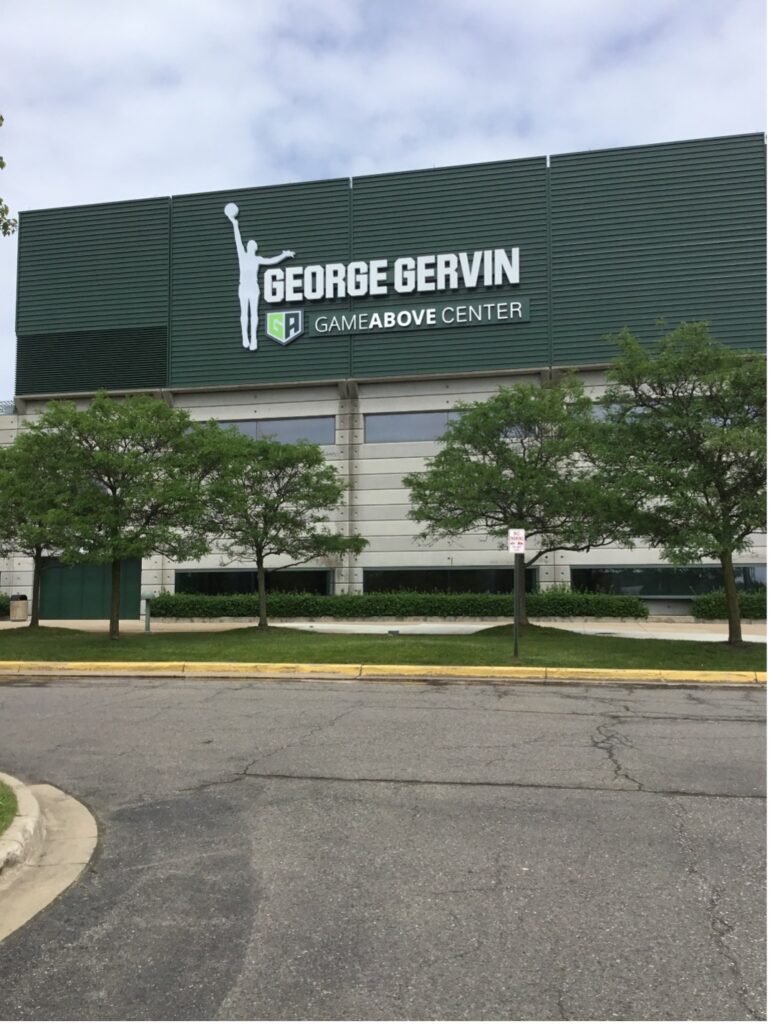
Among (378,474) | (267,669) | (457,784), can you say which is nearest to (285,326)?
(378,474)

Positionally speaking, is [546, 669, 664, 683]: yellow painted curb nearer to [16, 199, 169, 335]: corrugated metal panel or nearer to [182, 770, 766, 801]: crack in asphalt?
[182, 770, 766, 801]: crack in asphalt

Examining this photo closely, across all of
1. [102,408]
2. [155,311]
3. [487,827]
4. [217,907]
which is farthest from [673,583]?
[217,907]

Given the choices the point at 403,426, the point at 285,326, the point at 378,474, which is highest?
the point at 285,326

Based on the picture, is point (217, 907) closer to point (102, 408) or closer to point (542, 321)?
point (102, 408)

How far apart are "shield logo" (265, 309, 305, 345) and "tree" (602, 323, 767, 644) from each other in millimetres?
16909

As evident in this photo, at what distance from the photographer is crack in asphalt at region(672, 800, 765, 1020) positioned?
3031 mm

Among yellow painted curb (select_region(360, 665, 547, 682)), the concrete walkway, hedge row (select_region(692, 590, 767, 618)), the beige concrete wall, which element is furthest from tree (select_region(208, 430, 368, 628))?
hedge row (select_region(692, 590, 767, 618))

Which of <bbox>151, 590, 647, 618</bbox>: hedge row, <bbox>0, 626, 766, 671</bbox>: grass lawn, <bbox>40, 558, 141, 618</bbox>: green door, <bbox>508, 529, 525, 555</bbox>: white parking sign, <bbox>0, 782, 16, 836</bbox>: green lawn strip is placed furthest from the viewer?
<bbox>40, 558, 141, 618</bbox>: green door

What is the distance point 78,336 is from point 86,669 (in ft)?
68.3

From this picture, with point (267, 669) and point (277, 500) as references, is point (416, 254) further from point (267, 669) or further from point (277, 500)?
point (267, 669)

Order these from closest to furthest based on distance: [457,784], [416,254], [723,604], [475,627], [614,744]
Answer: [457,784] → [614,744] → [475,627] → [723,604] → [416,254]

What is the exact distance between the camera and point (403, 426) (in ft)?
97.8

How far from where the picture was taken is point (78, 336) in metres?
31.6

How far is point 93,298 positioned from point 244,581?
13.2 m
